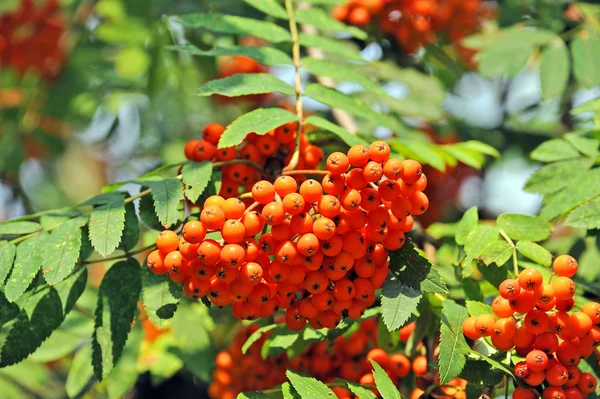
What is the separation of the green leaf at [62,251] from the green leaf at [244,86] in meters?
0.52

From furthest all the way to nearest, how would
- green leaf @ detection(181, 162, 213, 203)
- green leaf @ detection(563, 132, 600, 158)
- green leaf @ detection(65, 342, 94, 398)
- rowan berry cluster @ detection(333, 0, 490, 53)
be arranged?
1. rowan berry cluster @ detection(333, 0, 490, 53)
2. green leaf @ detection(65, 342, 94, 398)
3. green leaf @ detection(563, 132, 600, 158)
4. green leaf @ detection(181, 162, 213, 203)

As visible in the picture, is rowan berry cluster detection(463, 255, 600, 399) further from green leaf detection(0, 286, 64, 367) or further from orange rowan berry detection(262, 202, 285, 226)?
green leaf detection(0, 286, 64, 367)

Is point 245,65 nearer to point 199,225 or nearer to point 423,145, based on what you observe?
point 423,145

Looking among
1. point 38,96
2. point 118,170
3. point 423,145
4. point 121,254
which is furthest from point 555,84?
point 118,170

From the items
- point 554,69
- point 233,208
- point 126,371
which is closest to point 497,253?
point 233,208

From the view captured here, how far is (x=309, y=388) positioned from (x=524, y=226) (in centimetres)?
80

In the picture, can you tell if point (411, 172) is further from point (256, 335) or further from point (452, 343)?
point (256, 335)

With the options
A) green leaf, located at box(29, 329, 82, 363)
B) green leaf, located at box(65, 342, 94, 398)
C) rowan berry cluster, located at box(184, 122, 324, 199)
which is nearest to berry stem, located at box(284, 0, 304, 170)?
rowan berry cluster, located at box(184, 122, 324, 199)

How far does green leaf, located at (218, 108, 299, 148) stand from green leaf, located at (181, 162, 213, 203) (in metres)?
0.09

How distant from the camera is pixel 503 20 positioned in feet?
10.8

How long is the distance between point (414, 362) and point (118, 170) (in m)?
4.23

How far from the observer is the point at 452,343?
5.98 ft

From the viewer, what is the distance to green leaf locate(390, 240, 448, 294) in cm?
185

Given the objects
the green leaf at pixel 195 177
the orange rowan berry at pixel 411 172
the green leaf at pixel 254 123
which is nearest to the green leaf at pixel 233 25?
the green leaf at pixel 254 123
